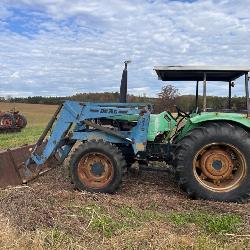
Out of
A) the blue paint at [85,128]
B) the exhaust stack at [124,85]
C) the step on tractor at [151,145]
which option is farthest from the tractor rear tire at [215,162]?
A: the exhaust stack at [124,85]

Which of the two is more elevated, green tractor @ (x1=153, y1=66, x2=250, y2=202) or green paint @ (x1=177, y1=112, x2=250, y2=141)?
green paint @ (x1=177, y1=112, x2=250, y2=141)

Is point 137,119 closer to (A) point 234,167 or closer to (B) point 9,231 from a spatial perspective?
(A) point 234,167

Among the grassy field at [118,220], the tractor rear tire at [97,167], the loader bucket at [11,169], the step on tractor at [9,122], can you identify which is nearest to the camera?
the grassy field at [118,220]

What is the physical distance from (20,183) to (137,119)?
6.94 ft

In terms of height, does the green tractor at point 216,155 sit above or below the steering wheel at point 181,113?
below

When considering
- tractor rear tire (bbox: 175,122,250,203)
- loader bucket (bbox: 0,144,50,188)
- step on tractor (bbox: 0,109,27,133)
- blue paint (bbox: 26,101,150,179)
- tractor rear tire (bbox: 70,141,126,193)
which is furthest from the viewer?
step on tractor (bbox: 0,109,27,133)

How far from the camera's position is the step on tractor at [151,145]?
6.59 m

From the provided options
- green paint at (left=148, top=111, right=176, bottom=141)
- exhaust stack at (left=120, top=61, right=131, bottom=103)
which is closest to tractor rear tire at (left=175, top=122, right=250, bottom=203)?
green paint at (left=148, top=111, right=176, bottom=141)

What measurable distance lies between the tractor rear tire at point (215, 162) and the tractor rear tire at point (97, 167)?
90 cm

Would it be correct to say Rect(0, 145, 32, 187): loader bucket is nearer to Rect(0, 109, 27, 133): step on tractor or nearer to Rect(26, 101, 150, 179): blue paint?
Rect(26, 101, 150, 179): blue paint

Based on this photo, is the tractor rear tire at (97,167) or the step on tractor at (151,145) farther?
the tractor rear tire at (97,167)

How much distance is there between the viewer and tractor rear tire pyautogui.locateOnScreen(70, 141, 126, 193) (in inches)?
273

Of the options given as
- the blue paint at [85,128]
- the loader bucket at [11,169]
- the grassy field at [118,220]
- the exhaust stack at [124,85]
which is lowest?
the grassy field at [118,220]

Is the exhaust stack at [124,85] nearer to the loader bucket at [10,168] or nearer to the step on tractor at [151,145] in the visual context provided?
the step on tractor at [151,145]
